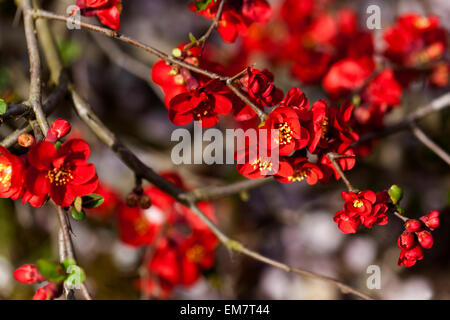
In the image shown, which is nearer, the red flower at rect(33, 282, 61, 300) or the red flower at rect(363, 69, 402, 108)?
the red flower at rect(33, 282, 61, 300)

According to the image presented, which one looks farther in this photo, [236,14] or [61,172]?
[236,14]

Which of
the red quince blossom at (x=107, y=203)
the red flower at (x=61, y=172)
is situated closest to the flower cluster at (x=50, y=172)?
the red flower at (x=61, y=172)

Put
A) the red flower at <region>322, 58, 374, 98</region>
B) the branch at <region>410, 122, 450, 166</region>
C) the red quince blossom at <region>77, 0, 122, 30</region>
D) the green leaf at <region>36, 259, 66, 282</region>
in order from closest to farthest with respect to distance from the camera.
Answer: the green leaf at <region>36, 259, 66, 282</region>
the red quince blossom at <region>77, 0, 122, 30</region>
the branch at <region>410, 122, 450, 166</region>
the red flower at <region>322, 58, 374, 98</region>

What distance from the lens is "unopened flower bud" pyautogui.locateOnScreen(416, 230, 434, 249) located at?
0.66 meters

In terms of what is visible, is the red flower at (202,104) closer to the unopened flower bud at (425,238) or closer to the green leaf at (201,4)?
the green leaf at (201,4)

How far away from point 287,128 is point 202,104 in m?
0.16

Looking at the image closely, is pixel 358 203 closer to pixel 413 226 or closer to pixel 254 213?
pixel 413 226

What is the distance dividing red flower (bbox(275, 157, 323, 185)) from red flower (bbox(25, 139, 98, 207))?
313 millimetres

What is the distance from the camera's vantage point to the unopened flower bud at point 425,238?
658 millimetres

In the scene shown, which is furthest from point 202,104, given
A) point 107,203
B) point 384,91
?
point 107,203

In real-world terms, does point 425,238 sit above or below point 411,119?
below

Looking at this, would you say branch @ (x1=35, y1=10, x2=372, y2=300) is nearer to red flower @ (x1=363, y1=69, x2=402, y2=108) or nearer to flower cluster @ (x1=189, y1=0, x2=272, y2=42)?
flower cluster @ (x1=189, y1=0, x2=272, y2=42)

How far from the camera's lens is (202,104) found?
28.4 inches

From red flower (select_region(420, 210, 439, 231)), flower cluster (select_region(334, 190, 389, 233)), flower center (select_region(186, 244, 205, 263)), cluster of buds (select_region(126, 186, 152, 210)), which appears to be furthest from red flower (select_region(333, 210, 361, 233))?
flower center (select_region(186, 244, 205, 263))
